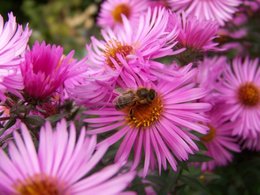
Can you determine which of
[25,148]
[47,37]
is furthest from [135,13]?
[47,37]

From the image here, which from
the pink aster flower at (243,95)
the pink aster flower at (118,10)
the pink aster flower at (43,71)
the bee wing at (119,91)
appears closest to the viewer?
the pink aster flower at (43,71)

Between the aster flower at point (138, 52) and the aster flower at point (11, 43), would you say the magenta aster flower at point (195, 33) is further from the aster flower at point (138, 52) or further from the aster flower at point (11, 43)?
the aster flower at point (11, 43)

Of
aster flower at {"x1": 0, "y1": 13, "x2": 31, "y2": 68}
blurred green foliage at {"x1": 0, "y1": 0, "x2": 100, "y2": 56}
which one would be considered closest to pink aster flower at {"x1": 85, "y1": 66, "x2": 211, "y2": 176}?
aster flower at {"x1": 0, "y1": 13, "x2": 31, "y2": 68}

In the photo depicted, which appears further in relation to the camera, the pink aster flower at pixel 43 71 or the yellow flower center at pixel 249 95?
the yellow flower center at pixel 249 95

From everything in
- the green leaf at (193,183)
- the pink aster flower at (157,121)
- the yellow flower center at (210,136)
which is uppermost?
the pink aster flower at (157,121)

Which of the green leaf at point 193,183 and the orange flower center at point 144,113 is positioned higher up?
the orange flower center at point 144,113

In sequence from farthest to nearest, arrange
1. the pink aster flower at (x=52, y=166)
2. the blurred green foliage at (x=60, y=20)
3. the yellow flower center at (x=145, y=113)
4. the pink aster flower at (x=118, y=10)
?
1. the blurred green foliage at (x=60, y=20)
2. the pink aster flower at (x=118, y=10)
3. the yellow flower center at (x=145, y=113)
4. the pink aster flower at (x=52, y=166)

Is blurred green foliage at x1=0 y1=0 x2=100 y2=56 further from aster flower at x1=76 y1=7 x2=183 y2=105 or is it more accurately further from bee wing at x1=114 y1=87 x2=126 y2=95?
bee wing at x1=114 y1=87 x2=126 y2=95

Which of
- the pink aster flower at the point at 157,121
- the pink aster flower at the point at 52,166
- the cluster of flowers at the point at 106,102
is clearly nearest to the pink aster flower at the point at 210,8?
the cluster of flowers at the point at 106,102
